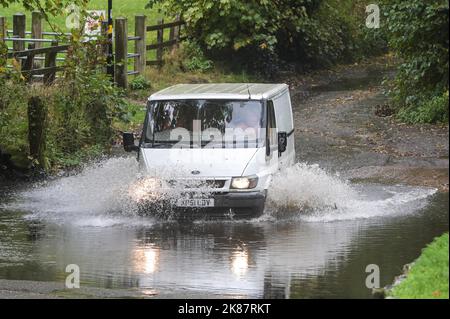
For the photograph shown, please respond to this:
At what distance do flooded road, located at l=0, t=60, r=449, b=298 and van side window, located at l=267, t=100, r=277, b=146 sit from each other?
2.02ft

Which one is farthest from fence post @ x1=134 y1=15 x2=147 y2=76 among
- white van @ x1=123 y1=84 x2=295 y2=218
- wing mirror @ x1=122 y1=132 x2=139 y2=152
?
wing mirror @ x1=122 y1=132 x2=139 y2=152

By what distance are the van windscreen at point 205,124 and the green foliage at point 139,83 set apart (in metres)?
12.8

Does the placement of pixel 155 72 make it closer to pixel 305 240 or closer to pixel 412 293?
pixel 305 240

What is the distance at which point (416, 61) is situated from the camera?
77.3 feet

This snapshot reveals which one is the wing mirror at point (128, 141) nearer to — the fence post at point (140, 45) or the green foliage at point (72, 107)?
the green foliage at point (72, 107)

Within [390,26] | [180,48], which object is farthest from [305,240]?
[180,48]

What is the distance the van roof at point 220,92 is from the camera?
639 inches

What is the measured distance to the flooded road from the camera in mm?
11570

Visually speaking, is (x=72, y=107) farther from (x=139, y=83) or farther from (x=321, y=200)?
(x=139, y=83)

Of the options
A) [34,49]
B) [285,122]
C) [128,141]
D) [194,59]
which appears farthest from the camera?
[194,59]

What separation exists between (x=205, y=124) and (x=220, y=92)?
0.73 metres

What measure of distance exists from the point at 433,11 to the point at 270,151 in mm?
6528

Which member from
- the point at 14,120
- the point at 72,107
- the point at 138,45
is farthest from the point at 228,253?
the point at 138,45

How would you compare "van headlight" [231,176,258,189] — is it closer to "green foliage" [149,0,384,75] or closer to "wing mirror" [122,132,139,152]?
"wing mirror" [122,132,139,152]
